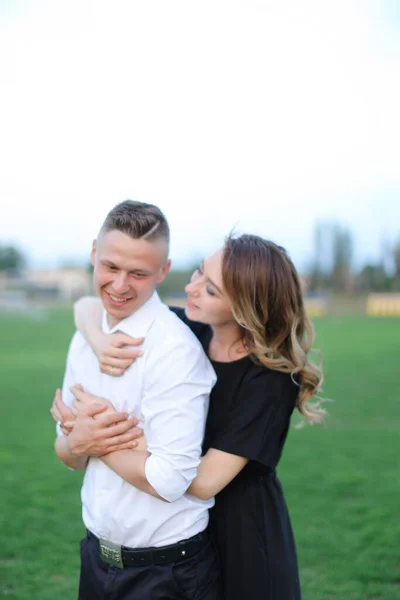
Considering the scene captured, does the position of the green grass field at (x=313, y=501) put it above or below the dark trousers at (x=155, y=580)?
below

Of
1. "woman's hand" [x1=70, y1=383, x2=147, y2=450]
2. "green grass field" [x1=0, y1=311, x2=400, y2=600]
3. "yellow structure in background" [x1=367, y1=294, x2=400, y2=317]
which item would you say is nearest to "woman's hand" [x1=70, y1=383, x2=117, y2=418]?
"woman's hand" [x1=70, y1=383, x2=147, y2=450]

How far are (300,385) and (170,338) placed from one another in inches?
24.8

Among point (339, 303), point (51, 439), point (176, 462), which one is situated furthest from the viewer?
point (339, 303)

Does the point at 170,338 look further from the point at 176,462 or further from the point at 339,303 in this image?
the point at 339,303

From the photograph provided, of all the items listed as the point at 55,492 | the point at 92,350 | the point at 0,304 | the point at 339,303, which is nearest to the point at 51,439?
→ the point at 55,492

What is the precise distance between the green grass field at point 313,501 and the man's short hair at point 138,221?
2965 mm

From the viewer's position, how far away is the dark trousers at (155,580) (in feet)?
6.70

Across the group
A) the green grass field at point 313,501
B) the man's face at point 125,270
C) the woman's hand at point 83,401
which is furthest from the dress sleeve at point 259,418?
the green grass field at point 313,501

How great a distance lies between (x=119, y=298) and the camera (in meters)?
2.13

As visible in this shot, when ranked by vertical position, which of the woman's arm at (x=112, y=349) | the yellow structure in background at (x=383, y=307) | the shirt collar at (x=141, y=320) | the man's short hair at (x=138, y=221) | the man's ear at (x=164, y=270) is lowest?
the yellow structure in background at (x=383, y=307)

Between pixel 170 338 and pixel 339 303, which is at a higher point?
pixel 170 338

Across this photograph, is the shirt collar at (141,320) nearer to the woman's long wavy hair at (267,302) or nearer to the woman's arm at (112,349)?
the woman's arm at (112,349)

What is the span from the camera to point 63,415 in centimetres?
224

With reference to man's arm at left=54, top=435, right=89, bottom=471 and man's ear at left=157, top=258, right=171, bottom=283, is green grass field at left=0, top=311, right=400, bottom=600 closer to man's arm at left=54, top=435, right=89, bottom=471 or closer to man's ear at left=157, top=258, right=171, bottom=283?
man's arm at left=54, top=435, right=89, bottom=471
